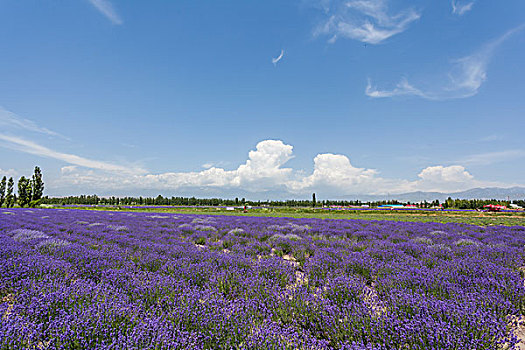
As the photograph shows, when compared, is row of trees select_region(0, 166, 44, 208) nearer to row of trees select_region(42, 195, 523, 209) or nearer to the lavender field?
row of trees select_region(42, 195, 523, 209)

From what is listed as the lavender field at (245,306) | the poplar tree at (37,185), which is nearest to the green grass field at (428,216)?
the lavender field at (245,306)

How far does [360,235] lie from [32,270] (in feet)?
30.9

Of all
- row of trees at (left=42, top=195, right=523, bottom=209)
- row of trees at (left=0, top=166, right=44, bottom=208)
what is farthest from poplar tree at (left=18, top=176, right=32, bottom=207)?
row of trees at (left=42, top=195, right=523, bottom=209)

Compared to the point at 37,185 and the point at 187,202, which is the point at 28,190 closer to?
the point at 37,185

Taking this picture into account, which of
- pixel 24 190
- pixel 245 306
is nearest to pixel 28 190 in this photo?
pixel 24 190

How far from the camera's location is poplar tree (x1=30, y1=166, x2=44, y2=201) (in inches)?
2255

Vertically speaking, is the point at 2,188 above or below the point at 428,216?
above

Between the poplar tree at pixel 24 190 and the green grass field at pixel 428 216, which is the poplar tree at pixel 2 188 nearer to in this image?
the poplar tree at pixel 24 190

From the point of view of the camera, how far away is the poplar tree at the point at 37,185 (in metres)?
57.3

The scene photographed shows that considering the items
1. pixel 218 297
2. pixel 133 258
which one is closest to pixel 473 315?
pixel 218 297

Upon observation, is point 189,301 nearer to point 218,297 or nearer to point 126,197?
point 218,297

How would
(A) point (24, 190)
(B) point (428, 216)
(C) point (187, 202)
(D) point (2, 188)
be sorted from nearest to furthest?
1. (B) point (428, 216)
2. (A) point (24, 190)
3. (D) point (2, 188)
4. (C) point (187, 202)

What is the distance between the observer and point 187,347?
214 cm

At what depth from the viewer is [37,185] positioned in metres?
57.6
